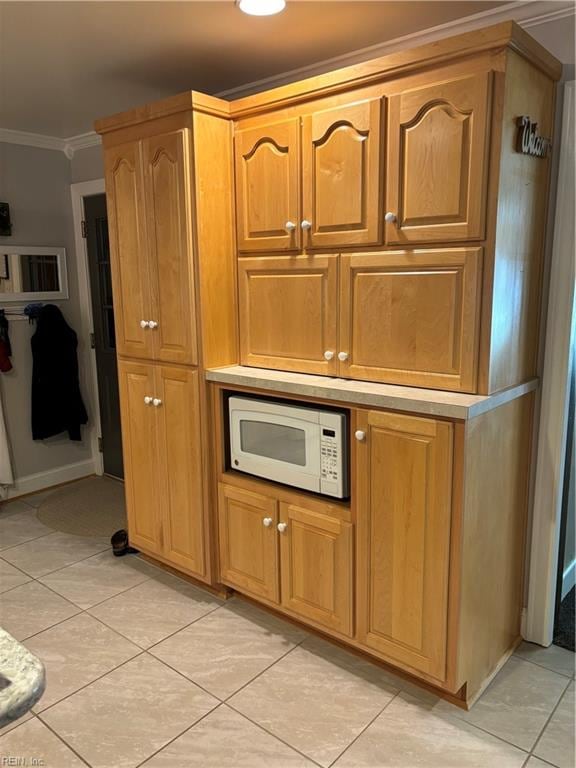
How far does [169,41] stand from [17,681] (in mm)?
2314

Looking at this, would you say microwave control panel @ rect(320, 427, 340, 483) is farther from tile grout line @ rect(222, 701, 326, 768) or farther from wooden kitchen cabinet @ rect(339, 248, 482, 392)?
tile grout line @ rect(222, 701, 326, 768)

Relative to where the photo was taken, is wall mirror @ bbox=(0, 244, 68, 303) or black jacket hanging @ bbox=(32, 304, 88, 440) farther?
black jacket hanging @ bbox=(32, 304, 88, 440)

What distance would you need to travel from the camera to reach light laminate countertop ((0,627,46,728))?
765 millimetres

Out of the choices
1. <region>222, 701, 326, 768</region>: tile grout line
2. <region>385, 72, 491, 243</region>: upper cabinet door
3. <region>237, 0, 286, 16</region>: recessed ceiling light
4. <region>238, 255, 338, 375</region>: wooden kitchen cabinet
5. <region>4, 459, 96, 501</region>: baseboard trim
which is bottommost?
<region>222, 701, 326, 768</region>: tile grout line

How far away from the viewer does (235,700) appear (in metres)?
2.05

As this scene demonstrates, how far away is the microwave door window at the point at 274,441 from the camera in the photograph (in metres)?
2.25

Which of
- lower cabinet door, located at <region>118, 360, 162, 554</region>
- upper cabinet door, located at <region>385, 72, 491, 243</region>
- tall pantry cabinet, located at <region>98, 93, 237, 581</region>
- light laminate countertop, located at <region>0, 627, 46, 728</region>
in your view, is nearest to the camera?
light laminate countertop, located at <region>0, 627, 46, 728</region>

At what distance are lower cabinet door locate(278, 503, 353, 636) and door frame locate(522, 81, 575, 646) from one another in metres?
0.77

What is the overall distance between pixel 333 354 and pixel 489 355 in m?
0.60

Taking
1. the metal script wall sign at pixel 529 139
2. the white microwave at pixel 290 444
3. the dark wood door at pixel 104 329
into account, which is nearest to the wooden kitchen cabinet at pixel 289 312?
the white microwave at pixel 290 444

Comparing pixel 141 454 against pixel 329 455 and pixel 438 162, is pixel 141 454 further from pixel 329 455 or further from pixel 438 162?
pixel 438 162

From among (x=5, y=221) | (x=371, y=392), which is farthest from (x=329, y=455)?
(x=5, y=221)

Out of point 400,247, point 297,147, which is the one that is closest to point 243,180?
point 297,147

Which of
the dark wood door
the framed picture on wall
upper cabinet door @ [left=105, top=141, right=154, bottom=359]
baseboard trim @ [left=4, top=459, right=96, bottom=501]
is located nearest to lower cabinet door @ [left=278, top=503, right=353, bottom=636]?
upper cabinet door @ [left=105, top=141, right=154, bottom=359]
